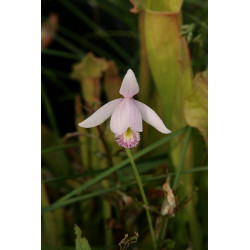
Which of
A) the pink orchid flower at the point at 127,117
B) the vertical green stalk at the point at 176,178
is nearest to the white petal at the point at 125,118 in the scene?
the pink orchid flower at the point at 127,117

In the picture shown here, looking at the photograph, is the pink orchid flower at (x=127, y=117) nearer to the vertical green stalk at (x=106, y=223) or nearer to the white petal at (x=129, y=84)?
the white petal at (x=129, y=84)

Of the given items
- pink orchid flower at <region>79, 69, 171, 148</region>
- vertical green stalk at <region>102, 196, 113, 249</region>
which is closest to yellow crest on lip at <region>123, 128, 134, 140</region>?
pink orchid flower at <region>79, 69, 171, 148</region>

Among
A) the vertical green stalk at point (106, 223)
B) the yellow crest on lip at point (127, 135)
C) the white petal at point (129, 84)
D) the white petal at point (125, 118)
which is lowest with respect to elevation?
the vertical green stalk at point (106, 223)

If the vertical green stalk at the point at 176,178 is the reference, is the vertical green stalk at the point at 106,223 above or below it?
below

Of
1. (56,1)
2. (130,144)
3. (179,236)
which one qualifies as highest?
(56,1)

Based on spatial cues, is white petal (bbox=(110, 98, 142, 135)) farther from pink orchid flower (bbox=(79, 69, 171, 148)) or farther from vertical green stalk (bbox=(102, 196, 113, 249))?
vertical green stalk (bbox=(102, 196, 113, 249))
